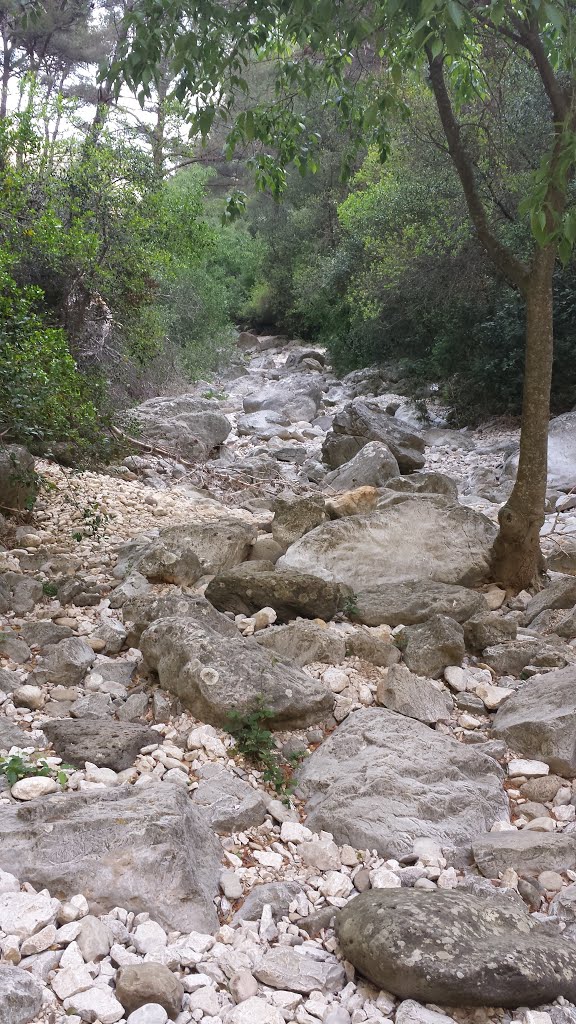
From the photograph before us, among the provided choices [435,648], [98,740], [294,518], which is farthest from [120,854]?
[294,518]

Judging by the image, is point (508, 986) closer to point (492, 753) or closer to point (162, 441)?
point (492, 753)

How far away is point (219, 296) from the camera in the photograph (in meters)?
20.4

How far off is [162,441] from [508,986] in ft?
30.7

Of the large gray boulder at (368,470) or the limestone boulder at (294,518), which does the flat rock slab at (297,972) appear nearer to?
the limestone boulder at (294,518)

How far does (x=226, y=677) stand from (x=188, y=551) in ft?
→ 6.58

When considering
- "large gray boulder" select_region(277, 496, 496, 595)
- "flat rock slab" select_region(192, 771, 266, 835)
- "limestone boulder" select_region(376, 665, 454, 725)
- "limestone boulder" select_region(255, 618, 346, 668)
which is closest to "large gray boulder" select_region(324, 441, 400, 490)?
"large gray boulder" select_region(277, 496, 496, 595)

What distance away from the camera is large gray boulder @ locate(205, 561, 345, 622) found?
477cm

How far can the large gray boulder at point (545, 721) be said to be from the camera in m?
3.40

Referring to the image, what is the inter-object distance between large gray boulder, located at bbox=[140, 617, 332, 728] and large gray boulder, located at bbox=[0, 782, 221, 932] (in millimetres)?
897

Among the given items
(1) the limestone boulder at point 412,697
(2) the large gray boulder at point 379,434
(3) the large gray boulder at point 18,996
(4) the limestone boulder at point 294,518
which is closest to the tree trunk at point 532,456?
(4) the limestone boulder at point 294,518

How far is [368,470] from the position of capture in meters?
9.76

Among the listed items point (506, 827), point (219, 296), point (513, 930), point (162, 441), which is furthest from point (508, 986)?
point (219, 296)

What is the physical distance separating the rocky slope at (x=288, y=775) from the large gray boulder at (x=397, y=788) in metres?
0.01

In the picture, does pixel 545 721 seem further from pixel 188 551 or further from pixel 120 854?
pixel 188 551
